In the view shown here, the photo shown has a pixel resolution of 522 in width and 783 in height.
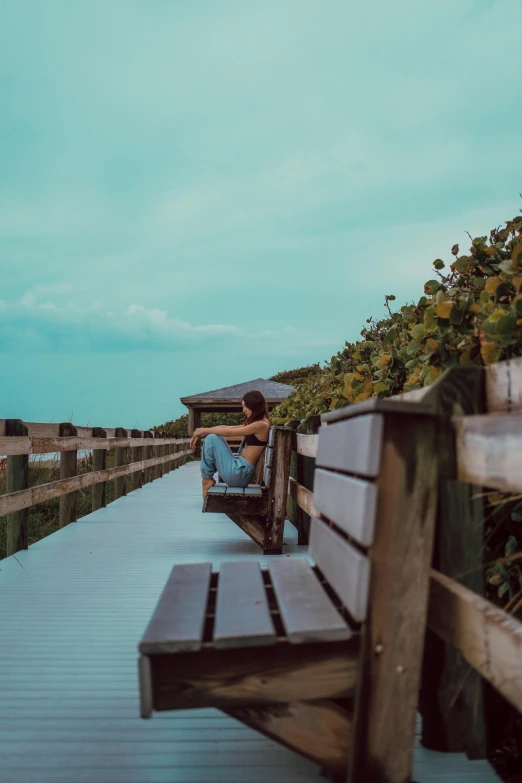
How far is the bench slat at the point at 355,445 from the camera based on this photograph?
1522mm

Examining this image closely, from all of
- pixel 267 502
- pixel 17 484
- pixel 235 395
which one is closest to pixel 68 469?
pixel 17 484

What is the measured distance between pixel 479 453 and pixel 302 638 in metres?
0.57

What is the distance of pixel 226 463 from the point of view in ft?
19.7

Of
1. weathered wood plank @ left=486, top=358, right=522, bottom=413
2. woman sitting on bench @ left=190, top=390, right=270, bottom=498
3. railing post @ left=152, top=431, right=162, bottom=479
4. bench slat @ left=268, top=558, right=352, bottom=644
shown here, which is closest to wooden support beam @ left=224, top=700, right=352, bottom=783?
bench slat @ left=268, top=558, right=352, bottom=644

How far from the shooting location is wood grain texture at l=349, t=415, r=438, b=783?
4.95ft

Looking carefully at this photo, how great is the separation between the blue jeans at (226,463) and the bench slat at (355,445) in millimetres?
3671

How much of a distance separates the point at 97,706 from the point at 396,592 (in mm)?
1335

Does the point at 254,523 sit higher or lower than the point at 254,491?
lower

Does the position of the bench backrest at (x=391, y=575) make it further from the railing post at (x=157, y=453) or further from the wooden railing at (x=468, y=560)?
the railing post at (x=157, y=453)

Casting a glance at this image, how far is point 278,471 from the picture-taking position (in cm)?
518

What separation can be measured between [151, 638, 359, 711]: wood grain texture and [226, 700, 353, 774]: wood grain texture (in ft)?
0.17

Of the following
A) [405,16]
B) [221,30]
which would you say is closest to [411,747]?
[405,16]

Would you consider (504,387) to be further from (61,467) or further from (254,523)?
(61,467)

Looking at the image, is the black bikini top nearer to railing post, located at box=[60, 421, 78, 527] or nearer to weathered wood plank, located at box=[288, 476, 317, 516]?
weathered wood plank, located at box=[288, 476, 317, 516]
